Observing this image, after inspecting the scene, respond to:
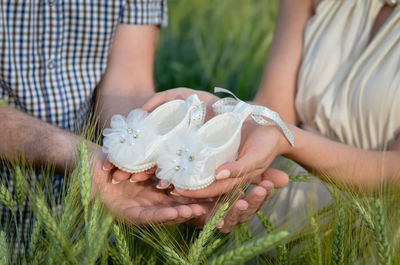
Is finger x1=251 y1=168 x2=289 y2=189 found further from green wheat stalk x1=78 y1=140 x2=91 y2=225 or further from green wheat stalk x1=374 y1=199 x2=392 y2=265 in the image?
green wheat stalk x1=78 y1=140 x2=91 y2=225

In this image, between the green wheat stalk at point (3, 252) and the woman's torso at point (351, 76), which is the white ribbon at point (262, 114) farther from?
the green wheat stalk at point (3, 252)

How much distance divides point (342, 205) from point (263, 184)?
0.64ft

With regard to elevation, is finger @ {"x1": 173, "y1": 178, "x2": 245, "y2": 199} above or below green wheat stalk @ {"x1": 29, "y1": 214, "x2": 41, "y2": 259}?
below

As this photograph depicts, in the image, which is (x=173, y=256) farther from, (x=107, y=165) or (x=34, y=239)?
(x=107, y=165)

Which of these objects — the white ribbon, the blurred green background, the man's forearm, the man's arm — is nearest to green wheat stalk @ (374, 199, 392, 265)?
the white ribbon

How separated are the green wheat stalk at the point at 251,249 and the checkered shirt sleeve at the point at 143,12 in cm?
107

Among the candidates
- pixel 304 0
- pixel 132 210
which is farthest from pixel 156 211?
pixel 304 0

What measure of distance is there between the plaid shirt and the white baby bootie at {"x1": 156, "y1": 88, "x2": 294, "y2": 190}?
0.47 meters

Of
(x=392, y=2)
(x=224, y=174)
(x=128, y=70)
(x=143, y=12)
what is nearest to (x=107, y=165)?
(x=224, y=174)

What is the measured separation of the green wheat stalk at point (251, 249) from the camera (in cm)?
71

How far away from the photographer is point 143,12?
65.0 inches

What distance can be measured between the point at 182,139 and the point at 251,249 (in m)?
0.53

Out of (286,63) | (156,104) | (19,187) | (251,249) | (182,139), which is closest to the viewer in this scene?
(251,249)

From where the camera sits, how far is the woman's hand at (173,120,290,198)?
1157mm
